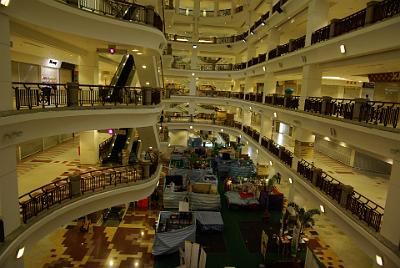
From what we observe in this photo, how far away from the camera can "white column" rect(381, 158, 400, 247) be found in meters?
7.07

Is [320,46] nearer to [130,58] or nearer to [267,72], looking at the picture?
[267,72]

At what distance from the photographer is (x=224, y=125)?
30.2 metres

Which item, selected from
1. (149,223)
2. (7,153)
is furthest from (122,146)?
(7,153)

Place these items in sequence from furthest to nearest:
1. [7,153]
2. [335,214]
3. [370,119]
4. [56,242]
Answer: [56,242]
[335,214]
[370,119]
[7,153]

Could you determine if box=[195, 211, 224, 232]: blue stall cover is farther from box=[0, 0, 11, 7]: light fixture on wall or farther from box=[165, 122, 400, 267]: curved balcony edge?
box=[0, 0, 11, 7]: light fixture on wall

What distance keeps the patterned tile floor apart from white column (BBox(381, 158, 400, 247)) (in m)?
8.71

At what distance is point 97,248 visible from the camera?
12.8 meters

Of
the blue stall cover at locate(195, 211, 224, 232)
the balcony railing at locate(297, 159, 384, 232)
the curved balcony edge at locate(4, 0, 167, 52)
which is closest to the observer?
the curved balcony edge at locate(4, 0, 167, 52)

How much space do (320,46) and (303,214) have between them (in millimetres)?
6739

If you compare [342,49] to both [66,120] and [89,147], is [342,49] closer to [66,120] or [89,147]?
[66,120]

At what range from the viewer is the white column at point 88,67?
1511 centimetres

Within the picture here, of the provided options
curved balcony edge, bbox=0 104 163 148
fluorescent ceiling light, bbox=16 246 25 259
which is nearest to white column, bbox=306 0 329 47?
curved balcony edge, bbox=0 104 163 148

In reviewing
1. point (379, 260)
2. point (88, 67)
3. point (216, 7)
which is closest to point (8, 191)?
point (379, 260)

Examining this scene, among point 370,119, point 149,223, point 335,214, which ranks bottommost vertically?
point 149,223
